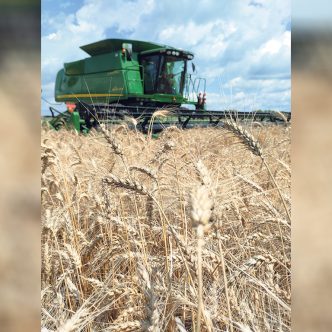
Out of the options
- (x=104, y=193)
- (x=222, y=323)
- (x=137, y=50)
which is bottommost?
(x=222, y=323)

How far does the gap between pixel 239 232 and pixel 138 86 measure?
6.60 metres

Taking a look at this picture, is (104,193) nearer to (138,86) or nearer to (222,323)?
(222,323)
